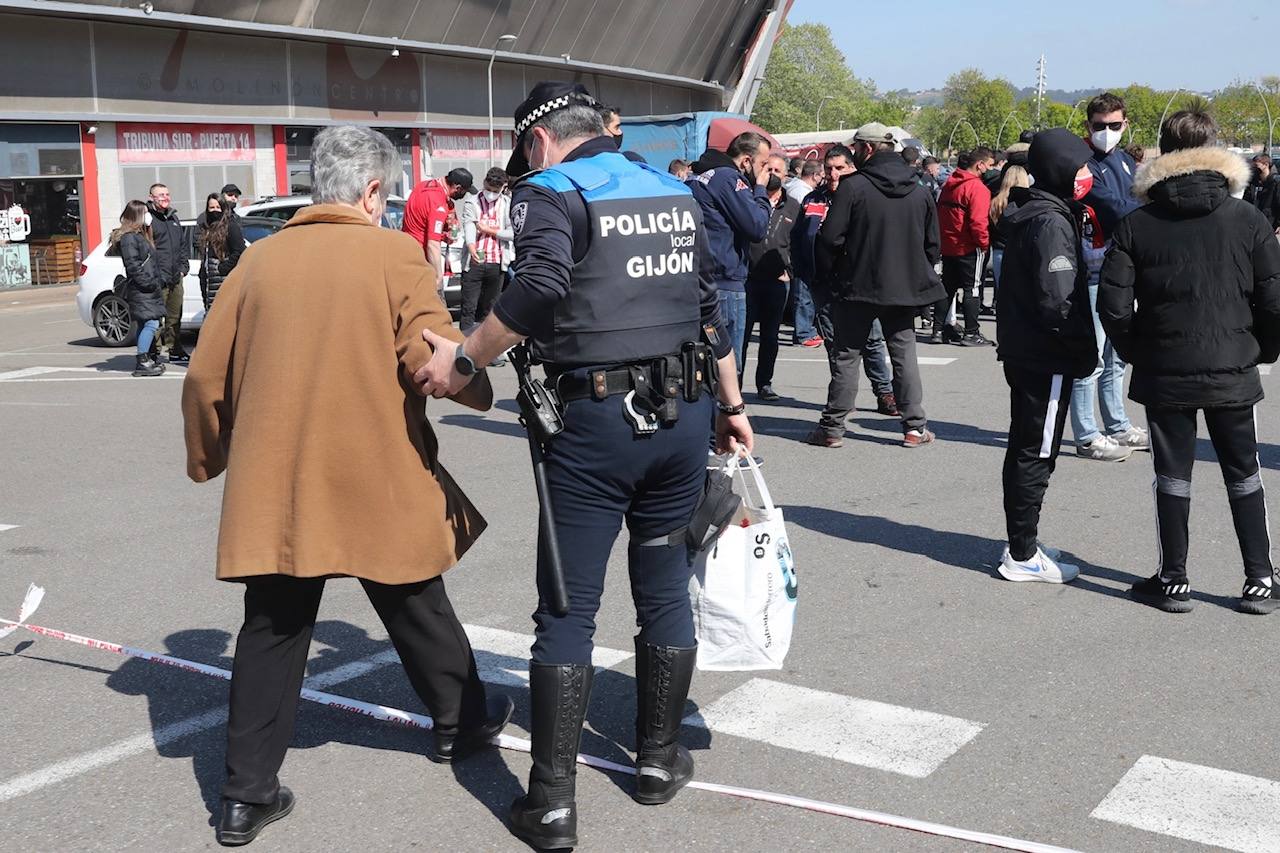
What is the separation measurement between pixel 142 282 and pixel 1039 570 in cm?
988

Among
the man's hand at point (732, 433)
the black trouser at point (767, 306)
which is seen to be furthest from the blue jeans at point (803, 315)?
the man's hand at point (732, 433)

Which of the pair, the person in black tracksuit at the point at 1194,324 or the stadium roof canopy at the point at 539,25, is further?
the stadium roof canopy at the point at 539,25

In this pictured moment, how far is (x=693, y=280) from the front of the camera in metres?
3.80

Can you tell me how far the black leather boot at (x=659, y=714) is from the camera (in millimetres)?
3877

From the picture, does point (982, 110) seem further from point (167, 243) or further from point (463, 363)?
point (463, 363)

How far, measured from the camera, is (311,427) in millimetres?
3736

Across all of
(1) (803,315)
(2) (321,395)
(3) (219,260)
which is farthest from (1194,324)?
(3) (219,260)

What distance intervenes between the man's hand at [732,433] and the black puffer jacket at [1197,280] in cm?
203

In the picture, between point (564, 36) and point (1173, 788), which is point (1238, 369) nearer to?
point (1173, 788)

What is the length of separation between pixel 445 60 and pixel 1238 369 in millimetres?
33534

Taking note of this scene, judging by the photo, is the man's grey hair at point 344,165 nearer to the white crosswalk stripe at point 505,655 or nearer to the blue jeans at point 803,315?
the white crosswalk stripe at point 505,655

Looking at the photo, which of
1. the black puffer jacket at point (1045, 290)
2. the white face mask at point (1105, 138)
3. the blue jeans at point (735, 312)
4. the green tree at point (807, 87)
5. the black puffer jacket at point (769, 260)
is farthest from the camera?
the green tree at point (807, 87)

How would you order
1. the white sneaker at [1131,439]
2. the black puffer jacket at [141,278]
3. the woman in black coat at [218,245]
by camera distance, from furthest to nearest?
the woman in black coat at [218,245]
the black puffer jacket at [141,278]
the white sneaker at [1131,439]

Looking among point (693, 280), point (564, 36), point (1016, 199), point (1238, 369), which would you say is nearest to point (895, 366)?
point (1016, 199)
